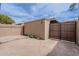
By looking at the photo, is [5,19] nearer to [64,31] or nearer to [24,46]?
[24,46]

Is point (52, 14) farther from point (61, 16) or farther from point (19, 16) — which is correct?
point (19, 16)

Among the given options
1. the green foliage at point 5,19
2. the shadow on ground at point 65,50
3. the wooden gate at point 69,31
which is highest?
the green foliage at point 5,19

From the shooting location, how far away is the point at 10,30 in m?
3.91

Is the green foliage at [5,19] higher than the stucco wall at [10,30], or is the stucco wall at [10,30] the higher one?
the green foliage at [5,19]

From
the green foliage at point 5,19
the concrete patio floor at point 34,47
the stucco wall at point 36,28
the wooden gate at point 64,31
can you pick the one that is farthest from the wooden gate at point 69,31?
the green foliage at point 5,19

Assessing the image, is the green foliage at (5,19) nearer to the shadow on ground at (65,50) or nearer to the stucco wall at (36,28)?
the stucco wall at (36,28)

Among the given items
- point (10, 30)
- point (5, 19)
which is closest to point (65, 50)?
point (10, 30)

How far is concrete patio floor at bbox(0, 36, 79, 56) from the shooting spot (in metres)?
3.75

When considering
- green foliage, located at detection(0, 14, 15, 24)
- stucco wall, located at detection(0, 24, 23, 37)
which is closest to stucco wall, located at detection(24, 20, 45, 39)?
stucco wall, located at detection(0, 24, 23, 37)

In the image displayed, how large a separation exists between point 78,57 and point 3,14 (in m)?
1.93

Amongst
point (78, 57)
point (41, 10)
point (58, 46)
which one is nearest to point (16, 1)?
point (41, 10)

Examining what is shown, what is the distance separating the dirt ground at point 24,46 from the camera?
3.75 meters

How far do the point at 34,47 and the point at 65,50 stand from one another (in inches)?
27.6

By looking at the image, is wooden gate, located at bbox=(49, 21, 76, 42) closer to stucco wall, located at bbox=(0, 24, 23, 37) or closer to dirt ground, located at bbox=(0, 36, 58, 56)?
dirt ground, located at bbox=(0, 36, 58, 56)
